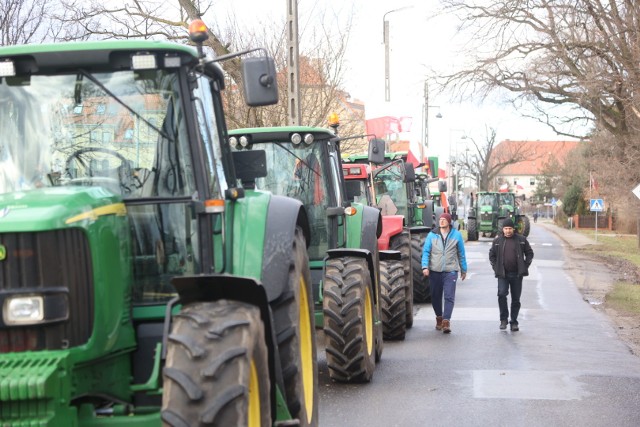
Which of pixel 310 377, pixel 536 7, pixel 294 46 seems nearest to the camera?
pixel 310 377

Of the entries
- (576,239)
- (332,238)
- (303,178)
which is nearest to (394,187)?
(332,238)

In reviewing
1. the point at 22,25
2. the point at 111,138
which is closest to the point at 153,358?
the point at 111,138

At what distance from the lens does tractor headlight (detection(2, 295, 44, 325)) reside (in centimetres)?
459

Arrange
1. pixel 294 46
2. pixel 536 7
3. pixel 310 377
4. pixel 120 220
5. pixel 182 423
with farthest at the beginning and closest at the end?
pixel 536 7 → pixel 294 46 → pixel 310 377 → pixel 120 220 → pixel 182 423

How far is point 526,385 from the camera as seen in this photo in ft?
32.3

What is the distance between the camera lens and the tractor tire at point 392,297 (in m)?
12.6

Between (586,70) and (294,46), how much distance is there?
1407 centimetres

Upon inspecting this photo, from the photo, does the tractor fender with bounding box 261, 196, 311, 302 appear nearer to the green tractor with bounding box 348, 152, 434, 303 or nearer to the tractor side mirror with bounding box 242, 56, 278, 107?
the tractor side mirror with bounding box 242, 56, 278, 107

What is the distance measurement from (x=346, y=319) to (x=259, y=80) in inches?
166

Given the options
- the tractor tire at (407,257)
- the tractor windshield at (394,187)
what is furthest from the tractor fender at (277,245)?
the tractor windshield at (394,187)

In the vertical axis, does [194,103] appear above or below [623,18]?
below

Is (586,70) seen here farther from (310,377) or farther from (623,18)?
(310,377)

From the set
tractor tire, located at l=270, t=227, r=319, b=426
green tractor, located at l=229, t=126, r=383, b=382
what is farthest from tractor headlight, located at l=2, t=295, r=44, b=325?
green tractor, located at l=229, t=126, r=383, b=382

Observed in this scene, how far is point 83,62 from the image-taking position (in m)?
5.30
